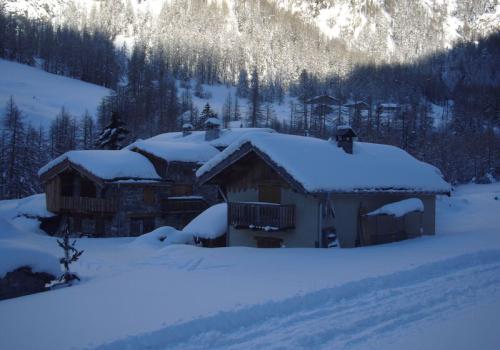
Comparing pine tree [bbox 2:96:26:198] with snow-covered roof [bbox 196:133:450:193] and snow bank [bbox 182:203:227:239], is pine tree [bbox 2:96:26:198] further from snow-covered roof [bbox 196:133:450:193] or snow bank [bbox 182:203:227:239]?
snow-covered roof [bbox 196:133:450:193]

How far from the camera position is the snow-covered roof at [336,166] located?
19641 millimetres

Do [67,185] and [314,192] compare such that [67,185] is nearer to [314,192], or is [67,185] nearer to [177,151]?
[177,151]

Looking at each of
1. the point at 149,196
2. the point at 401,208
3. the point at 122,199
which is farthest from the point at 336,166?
the point at 122,199

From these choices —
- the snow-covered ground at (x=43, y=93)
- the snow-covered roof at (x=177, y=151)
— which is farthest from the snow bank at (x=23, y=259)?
the snow-covered ground at (x=43, y=93)

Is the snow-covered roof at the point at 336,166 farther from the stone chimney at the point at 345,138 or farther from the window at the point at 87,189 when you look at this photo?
the window at the point at 87,189

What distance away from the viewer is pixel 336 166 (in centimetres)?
2150

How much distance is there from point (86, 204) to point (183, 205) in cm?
694

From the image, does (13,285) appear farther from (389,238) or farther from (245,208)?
(389,238)

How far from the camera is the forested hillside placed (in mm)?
75413

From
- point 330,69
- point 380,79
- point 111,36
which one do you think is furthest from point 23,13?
point 380,79

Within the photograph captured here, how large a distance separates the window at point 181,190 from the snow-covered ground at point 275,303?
16.7m

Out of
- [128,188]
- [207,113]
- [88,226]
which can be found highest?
[207,113]

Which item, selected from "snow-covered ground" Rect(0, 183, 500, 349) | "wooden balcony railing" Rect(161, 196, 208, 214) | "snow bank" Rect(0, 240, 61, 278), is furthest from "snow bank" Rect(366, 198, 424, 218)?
"wooden balcony railing" Rect(161, 196, 208, 214)

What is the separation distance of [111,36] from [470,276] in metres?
173
